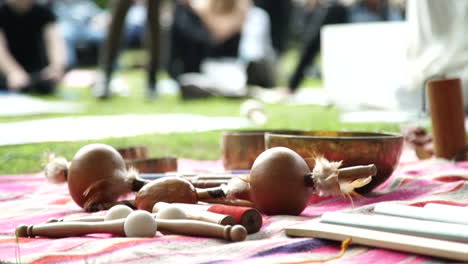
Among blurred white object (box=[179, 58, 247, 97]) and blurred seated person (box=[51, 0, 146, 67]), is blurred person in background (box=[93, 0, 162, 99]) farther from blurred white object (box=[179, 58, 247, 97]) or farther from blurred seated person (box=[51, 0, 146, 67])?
blurred seated person (box=[51, 0, 146, 67])

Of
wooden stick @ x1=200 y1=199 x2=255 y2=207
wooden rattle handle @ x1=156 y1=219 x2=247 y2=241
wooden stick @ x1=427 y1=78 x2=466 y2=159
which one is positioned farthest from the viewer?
wooden stick @ x1=427 y1=78 x2=466 y2=159

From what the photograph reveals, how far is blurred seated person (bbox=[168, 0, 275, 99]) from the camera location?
23.8 ft

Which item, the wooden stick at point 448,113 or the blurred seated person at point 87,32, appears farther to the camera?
the blurred seated person at point 87,32

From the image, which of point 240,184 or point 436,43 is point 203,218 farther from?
point 436,43

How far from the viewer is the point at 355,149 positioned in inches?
69.2

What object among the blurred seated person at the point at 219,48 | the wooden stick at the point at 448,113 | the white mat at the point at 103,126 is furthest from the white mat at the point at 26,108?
the wooden stick at the point at 448,113

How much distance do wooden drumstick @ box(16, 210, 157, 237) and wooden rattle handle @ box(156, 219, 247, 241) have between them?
39 millimetres

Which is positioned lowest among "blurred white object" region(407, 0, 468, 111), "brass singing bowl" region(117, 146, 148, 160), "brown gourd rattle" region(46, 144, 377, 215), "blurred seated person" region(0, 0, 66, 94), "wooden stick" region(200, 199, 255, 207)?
"wooden stick" region(200, 199, 255, 207)

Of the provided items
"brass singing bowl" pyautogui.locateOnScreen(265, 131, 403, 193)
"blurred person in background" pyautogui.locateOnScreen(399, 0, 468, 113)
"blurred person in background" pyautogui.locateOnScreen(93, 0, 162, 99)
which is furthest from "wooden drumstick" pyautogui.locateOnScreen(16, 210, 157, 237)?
"blurred person in background" pyautogui.locateOnScreen(93, 0, 162, 99)

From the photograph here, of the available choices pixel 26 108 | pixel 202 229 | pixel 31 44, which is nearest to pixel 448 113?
pixel 202 229

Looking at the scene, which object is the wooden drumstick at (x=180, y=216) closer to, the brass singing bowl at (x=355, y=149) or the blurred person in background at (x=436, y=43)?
the brass singing bowl at (x=355, y=149)

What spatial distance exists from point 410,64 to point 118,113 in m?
1.91

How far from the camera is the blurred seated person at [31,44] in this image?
7.32 metres

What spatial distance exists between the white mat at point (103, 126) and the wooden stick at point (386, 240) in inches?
81.8
